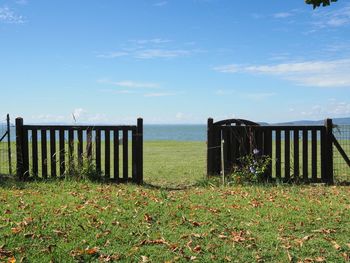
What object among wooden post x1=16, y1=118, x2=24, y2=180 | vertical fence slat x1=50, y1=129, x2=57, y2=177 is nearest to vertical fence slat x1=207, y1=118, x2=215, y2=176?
vertical fence slat x1=50, y1=129, x2=57, y2=177

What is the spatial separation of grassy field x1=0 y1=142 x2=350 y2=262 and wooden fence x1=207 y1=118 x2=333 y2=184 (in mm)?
1637

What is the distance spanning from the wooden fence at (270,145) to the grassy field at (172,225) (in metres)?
1.64

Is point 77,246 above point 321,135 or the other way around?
the other way around

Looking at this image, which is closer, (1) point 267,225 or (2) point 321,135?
(1) point 267,225

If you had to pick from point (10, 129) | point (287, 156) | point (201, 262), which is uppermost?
point (10, 129)

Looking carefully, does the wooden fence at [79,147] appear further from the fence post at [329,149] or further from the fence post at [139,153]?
the fence post at [329,149]

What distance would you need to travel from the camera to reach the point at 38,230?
6.54m

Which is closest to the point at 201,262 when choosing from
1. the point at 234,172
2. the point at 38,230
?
the point at 38,230

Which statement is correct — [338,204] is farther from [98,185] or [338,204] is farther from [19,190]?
[19,190]

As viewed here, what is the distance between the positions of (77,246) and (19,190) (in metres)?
4.59

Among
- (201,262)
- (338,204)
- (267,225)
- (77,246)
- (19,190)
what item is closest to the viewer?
(201,262)

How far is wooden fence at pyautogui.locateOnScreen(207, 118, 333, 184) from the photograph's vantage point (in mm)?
11930

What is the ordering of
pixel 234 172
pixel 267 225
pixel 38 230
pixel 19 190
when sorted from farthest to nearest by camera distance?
1. pixel 234 172
2. pixel 19 190
3. pixel 267 225
4. pixel 38 230

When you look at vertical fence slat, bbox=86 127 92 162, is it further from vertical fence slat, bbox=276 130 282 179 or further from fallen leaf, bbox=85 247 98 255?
fallen leaf, bbox=85 247 98 255
